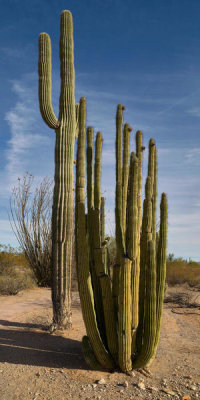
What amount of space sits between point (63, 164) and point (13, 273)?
8.63 m

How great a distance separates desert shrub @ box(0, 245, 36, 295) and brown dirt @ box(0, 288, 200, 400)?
366 centimetres

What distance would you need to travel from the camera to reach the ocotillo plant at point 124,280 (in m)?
4.33

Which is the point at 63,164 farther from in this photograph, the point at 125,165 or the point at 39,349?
the point at 39,349

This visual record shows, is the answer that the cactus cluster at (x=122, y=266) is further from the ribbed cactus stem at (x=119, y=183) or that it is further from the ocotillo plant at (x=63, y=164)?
the ocotillo plant at (x=63, y=164)

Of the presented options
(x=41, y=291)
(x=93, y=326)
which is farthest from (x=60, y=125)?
(x=41, y=291)

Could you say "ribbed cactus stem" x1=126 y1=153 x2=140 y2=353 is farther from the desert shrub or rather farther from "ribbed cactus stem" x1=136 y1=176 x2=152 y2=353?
the desert shrub

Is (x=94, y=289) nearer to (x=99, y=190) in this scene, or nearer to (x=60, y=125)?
(x=99, y=190)

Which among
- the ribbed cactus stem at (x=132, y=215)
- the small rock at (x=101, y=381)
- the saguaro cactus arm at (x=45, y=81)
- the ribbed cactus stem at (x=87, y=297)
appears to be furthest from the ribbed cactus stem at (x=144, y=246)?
the saguaro cactus arm at (x=45, y=81)

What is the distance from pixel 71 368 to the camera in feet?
15.4

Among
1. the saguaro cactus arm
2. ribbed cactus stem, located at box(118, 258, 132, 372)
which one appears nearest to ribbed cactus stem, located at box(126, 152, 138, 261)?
ribbed cactus stem, located at box(118, 258, 132, 372)

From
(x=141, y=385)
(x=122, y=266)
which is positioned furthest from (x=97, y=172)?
(x=141, y=385)

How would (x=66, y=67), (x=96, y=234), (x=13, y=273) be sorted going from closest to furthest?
(x=96, y=234) → (x=66, y=67) → (x=13, y=273)

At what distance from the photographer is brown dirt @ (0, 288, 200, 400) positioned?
13.3ft

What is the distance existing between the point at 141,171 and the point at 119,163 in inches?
13.1
